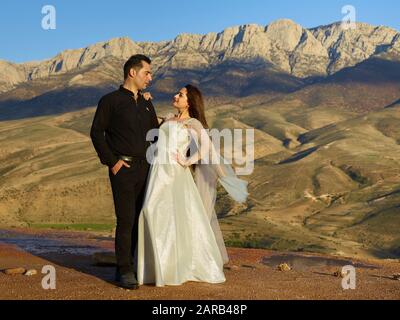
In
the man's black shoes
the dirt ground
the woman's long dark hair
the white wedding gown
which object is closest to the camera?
the dirt ground

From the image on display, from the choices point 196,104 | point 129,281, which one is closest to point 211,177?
point 196,104

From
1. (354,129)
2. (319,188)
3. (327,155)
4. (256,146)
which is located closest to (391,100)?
(354,129)

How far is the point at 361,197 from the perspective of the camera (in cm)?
6169

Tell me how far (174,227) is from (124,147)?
1.25 m

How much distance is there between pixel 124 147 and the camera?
25.8 ft

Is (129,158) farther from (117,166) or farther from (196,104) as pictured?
(196,104)

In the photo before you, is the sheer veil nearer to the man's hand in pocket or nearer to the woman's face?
the woman's face

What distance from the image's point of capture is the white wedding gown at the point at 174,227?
314 inches

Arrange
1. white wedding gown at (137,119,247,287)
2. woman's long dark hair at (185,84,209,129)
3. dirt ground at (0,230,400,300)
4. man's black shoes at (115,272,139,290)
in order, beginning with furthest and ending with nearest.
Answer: woman's long dark hair at (185,84,209,129) → white wedding gown at (137,119,247,287) → man's black shoes at (115,272,139,290) → dirt ground at (0,230,400,300)

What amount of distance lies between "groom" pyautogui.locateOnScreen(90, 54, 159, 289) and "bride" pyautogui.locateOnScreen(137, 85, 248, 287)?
0.68 ft

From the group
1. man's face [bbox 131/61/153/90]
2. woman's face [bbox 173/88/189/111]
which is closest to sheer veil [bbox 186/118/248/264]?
woman's face [bbox 173/88/189/111]

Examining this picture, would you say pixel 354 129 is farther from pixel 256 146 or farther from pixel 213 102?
pixel 213 102

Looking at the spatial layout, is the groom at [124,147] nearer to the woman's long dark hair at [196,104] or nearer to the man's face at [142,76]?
the man's face at [142,76]

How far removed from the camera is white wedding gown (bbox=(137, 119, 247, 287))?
797 centimetres
